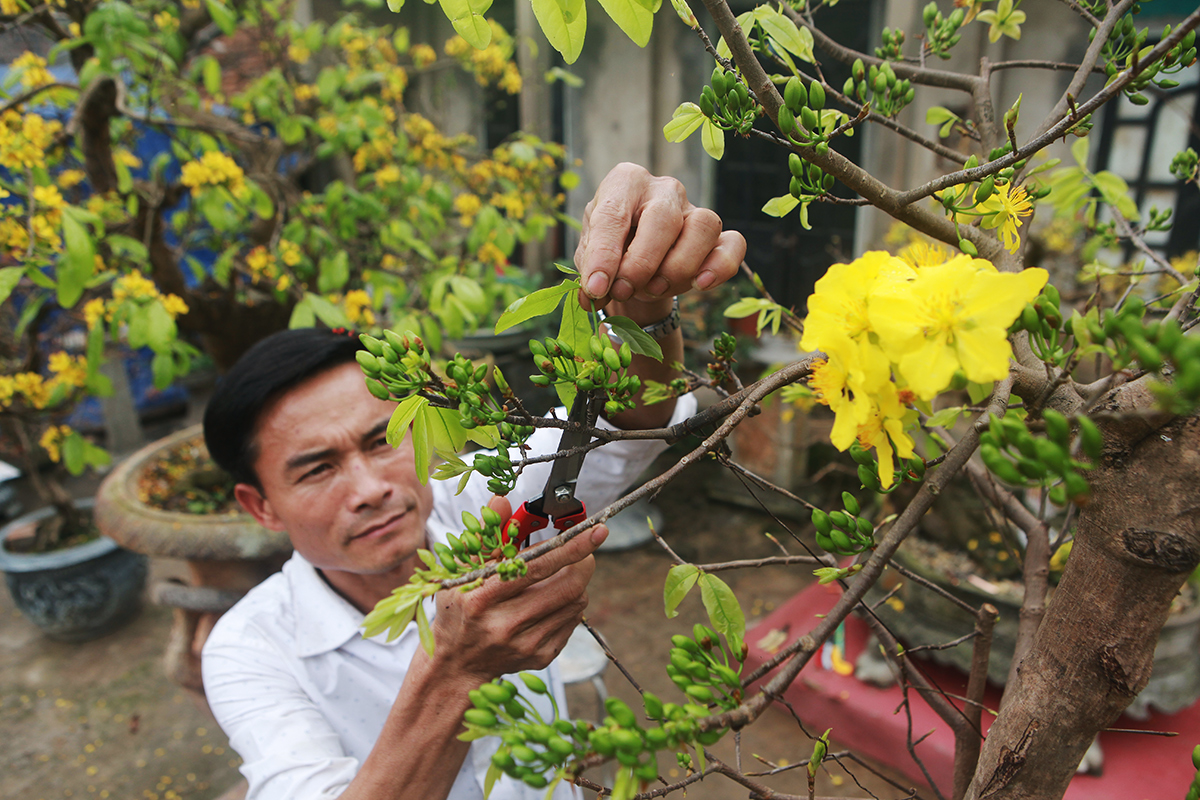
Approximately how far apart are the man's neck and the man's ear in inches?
6.5

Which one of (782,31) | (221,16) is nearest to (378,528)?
(782,31)

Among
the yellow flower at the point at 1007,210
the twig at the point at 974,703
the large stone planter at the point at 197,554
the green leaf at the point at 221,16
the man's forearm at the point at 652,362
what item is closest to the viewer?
the yellow flower at the point at 1007,210

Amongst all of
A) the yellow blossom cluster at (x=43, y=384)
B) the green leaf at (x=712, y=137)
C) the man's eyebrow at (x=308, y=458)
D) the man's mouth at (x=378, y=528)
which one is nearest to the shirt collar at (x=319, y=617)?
the man's mouth at (x=378, y=528)

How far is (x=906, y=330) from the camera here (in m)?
0.48

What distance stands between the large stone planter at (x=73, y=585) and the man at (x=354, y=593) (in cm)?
256

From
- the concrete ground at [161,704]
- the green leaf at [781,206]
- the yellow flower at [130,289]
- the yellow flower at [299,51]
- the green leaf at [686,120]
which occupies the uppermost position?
the yellow flower at [299,51]

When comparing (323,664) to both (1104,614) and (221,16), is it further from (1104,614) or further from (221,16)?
(221,16)

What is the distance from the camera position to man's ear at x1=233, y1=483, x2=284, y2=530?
1.64 m

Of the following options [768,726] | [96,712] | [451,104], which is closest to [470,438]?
[768,726]

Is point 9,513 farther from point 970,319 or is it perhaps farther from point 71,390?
point 970,319

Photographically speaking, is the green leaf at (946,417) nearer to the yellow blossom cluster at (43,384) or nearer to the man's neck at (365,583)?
the man's neck at (365,583)

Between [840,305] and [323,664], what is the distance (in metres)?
1.53

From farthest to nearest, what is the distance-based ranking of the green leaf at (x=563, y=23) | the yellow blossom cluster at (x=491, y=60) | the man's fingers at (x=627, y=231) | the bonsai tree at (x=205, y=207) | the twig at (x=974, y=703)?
the yellow blossom cluster at (x=491, y=60) < the bonsai tree at (x=205, y=207) < the twig at (x=974, y=703) < the man's fingers at (x=627, y=231) < the green leaf at (x=563, y=23)

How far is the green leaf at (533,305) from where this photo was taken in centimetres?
72
